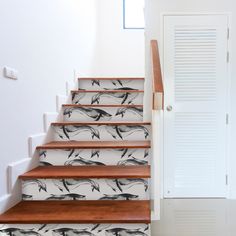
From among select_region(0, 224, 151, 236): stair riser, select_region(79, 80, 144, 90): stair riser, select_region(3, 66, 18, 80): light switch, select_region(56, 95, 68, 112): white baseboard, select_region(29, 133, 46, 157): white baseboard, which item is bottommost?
select_region(0, 224, 151, 236): stair riser

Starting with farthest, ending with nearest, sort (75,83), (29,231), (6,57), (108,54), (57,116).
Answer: (108,54) → (75,83) → (57,116) → (6,57) → (29,231)

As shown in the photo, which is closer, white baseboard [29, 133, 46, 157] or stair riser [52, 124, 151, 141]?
white baseboard [29, 133, 46, 157]

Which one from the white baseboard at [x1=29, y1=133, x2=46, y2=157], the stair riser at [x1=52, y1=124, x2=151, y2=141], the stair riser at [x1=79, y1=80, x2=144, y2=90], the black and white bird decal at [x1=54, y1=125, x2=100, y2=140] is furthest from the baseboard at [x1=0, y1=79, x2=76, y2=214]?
the stair riser at [x1=79, y1=80, x2=144, y2=90]

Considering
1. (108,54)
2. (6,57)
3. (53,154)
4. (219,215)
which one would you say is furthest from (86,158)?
(108,54)

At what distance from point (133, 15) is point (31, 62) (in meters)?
3.38

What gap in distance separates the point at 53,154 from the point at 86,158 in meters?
0.29

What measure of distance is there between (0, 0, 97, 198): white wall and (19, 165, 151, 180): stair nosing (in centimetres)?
19

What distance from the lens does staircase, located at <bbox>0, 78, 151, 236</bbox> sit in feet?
6.22

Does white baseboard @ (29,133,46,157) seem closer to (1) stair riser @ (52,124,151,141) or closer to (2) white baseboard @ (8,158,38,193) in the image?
(2) white baseboard @ (8,158,38,193)

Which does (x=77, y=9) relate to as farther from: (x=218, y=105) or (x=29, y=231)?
(x=29, y=231)

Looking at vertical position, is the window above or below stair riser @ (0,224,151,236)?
above

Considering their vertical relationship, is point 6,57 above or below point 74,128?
above

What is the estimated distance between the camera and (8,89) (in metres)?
2.11

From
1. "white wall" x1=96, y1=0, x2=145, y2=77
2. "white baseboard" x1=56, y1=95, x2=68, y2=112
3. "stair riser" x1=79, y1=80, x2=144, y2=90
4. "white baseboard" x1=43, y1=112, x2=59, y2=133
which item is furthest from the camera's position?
"white wall" x1=96, y1=0, x2=145, y2=77
